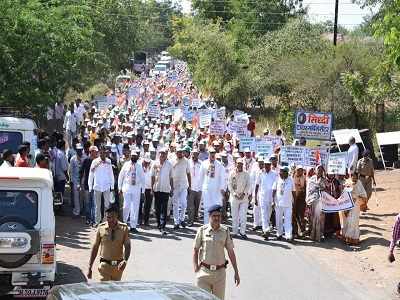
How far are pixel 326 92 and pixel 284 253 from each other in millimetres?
19654

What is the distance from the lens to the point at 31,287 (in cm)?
982

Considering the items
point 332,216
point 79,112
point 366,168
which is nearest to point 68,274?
point 332,216

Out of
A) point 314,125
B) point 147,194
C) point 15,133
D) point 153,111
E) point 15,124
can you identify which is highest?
point 153,111

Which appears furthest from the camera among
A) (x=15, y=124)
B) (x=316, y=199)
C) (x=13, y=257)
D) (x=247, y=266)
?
(x=15, y=124)

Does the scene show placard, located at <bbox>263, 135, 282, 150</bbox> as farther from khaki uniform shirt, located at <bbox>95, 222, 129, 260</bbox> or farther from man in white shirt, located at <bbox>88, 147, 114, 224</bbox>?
khaki uniform shirt, located at <bbox>95, 222, 129, 260</bbox>

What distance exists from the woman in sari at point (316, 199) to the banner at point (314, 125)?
3.16 metres

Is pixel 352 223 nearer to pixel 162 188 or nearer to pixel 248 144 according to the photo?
pixel 162 188

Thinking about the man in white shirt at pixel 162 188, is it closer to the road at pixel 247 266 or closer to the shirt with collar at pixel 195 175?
the road at pixel 247 266

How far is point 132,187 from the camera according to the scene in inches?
639

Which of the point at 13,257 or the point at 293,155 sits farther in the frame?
the point at 293,155

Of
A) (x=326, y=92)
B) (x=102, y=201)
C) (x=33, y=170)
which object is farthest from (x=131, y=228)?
(x=326, y=92)

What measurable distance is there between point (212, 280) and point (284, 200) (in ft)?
23.4

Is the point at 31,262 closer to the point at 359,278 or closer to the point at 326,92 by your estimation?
the point at 359,278

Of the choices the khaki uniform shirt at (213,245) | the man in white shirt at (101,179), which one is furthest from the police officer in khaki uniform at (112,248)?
the man in white shirt at (101,179)
